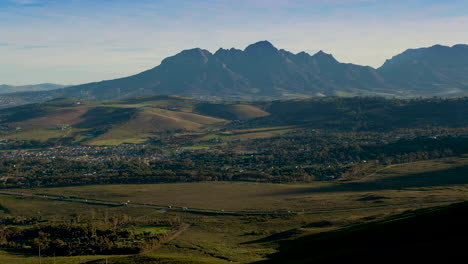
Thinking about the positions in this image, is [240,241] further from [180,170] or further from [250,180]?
[180,170]

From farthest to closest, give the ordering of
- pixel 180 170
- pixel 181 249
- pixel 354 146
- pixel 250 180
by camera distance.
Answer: pixel 354 146
pixel 180 170
pixel 250 180
pixel 181 249

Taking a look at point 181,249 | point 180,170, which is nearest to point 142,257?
point 181,249

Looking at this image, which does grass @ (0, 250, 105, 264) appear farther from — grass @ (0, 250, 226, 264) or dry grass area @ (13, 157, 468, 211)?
dry grass area @ (13, 157, 468, 211)

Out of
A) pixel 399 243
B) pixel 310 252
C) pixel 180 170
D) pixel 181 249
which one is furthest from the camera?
pixel 180 170

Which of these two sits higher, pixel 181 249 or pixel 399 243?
pixel 399 243

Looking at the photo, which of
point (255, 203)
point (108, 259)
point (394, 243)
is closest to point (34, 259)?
point (108, 259)

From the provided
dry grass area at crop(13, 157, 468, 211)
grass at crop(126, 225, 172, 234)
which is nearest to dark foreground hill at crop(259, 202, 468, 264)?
grass at crop(126, 225, 172, 234)

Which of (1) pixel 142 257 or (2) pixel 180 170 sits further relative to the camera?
(2) pixel 180 170

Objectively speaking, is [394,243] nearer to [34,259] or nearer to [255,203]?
[255,203]
